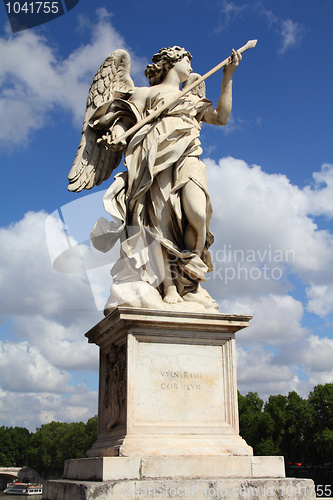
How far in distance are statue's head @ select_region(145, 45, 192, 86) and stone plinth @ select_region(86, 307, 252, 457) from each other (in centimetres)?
409

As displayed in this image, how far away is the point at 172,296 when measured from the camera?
693cm

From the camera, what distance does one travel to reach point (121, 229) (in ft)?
23.7

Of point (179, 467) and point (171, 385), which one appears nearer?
point (179, 467)

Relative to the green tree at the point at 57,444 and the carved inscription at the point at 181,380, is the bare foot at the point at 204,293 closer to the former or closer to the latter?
the carved inscription at the point at 181,380

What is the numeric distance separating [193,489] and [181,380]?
1294mm

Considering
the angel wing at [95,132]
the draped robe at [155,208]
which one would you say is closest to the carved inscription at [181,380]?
the draped robe at [155,208]

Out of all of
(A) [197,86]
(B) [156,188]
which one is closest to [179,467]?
(B) [156,188]

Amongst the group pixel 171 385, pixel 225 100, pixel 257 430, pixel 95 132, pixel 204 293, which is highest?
pixel 225 100

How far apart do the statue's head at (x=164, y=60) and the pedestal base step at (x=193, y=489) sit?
5945mm

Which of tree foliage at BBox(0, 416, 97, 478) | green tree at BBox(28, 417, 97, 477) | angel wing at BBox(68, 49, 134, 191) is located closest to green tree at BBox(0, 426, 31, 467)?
tree foliage at BBox(0, 416, 97, 478)

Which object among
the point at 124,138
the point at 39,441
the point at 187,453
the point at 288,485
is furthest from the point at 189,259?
the point at 39,441

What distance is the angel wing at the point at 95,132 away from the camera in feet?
26.3

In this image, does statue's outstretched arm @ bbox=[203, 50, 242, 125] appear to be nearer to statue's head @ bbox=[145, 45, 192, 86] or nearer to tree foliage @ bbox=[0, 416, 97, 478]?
statue's head @ bbox=[145, 45, 192, 86]

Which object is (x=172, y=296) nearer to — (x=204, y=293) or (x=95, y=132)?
(x=204, y=293)
